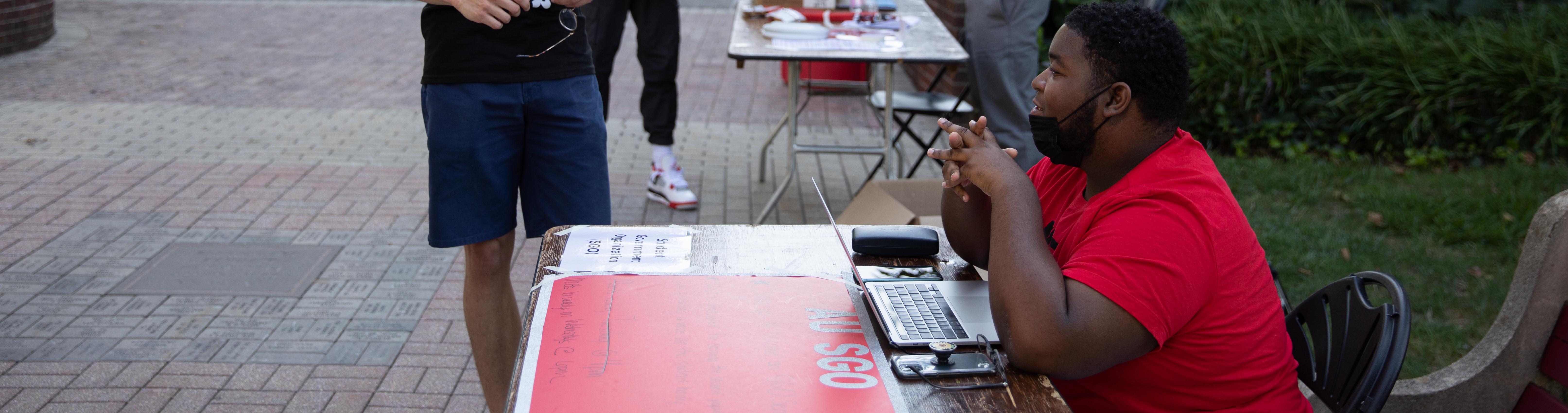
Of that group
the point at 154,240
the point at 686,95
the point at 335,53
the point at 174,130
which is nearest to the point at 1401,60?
the point at 686,95

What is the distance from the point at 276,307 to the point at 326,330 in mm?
291

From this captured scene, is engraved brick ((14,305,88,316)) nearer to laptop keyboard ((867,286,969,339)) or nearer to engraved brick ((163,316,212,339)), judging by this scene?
engraved brick ((163,316,212,339))

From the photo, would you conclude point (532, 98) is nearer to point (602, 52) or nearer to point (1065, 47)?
point (1065, 47)

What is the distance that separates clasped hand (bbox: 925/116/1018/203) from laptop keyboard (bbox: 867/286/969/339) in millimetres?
196

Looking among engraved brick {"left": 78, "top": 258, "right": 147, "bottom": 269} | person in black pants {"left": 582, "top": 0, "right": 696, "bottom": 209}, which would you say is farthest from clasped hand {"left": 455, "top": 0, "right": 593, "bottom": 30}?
engraved brick {"left": 78, "top": 258, "right": 147, "bottom": 269}

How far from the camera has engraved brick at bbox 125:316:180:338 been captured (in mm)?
3254

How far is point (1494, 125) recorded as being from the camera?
18.1 feet

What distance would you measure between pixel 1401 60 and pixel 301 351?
572cm

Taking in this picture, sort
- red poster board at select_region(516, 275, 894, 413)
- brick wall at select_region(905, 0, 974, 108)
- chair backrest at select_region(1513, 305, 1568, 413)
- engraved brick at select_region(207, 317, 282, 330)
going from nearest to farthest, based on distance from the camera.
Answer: red poster board at select_region(516, 275, 894, 413) < chair backrest at select_region(1513, 305, 1568, 413) < engraved brick at select_region(207, 317, 282, 330) < brick wall at select_region(905, 0, 974, 108)

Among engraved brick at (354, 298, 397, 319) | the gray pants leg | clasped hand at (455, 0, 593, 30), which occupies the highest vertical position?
clasped hand at (455, 0, 593, 30)

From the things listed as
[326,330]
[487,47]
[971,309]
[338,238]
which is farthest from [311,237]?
[971,309]

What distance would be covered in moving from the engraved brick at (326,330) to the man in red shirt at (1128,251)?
2354 mm

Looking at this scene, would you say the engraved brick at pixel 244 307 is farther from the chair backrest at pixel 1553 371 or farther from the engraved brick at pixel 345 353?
the chair backrest at pixel 1553 371

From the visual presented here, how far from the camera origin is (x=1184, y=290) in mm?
1436
